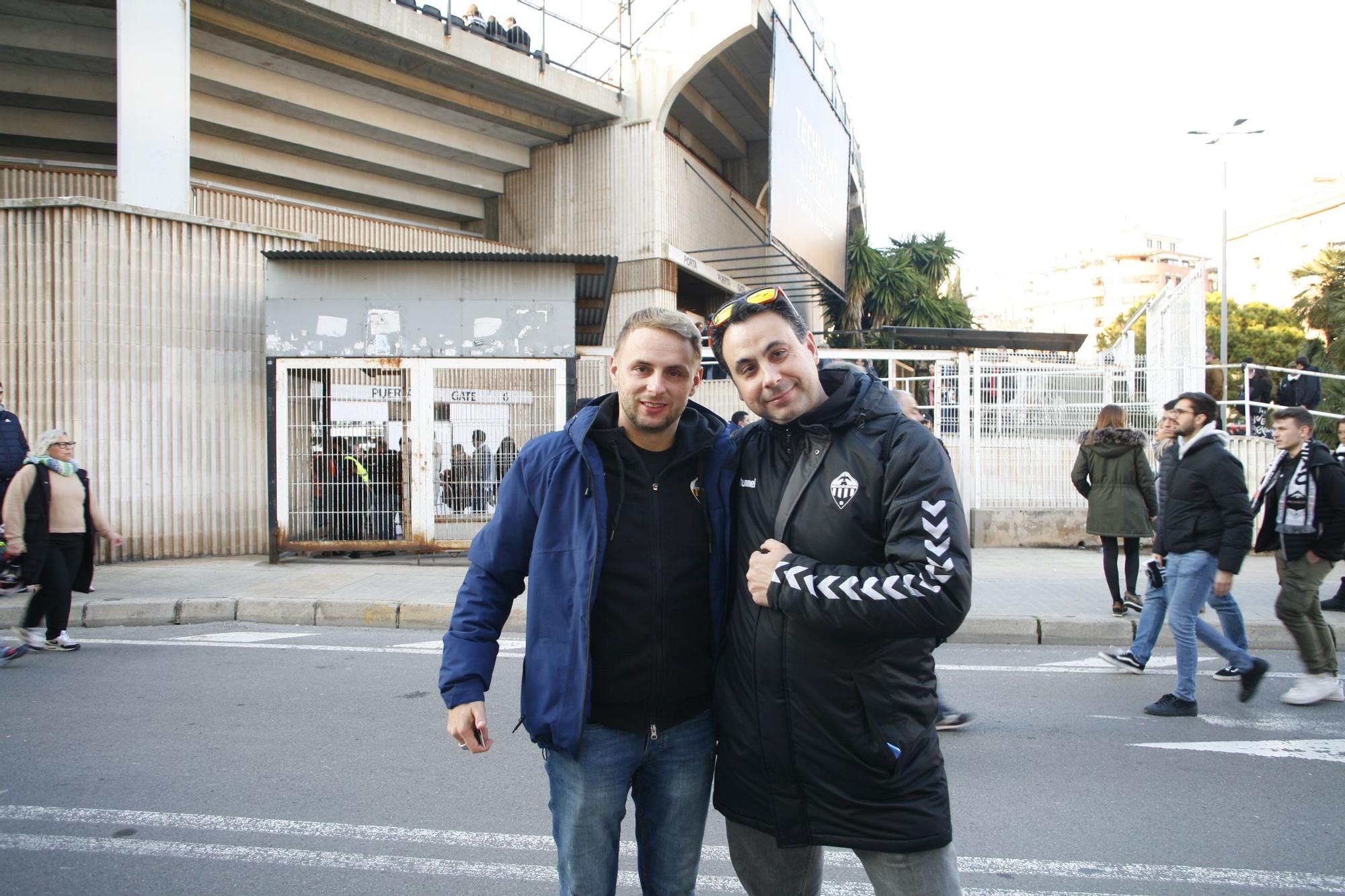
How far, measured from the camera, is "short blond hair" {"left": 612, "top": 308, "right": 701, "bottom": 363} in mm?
2162

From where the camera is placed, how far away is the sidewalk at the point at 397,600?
23.7 feet

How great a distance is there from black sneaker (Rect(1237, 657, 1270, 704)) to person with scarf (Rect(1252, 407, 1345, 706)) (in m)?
0.29

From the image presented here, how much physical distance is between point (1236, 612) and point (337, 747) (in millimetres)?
5374

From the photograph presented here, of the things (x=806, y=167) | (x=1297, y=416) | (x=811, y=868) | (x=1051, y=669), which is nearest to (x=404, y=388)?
(x=1051, y=669)

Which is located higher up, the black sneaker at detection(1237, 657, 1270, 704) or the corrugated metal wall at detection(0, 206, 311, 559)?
the corrugated metal wall at detection(0, 206, 311, 559)

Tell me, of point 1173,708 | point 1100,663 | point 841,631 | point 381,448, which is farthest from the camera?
point 381,448

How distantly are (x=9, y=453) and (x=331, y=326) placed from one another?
134 inches

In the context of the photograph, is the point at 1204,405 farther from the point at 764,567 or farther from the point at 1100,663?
the point at 764,567

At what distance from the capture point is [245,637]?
23.6 feet

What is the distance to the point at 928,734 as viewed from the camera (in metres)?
1.91

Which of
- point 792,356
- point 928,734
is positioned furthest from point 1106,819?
point 792,356

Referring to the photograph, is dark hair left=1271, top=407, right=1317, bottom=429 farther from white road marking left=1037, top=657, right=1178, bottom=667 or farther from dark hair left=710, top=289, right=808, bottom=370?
dark hair left=710, top=289, right=808, bottom=370

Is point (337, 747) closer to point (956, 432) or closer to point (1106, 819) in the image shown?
point (1106, 819)

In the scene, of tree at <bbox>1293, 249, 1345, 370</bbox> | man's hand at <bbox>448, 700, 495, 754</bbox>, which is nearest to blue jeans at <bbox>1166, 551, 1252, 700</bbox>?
man's hand at <bbox>448, 700, 495, 754</bbox>
